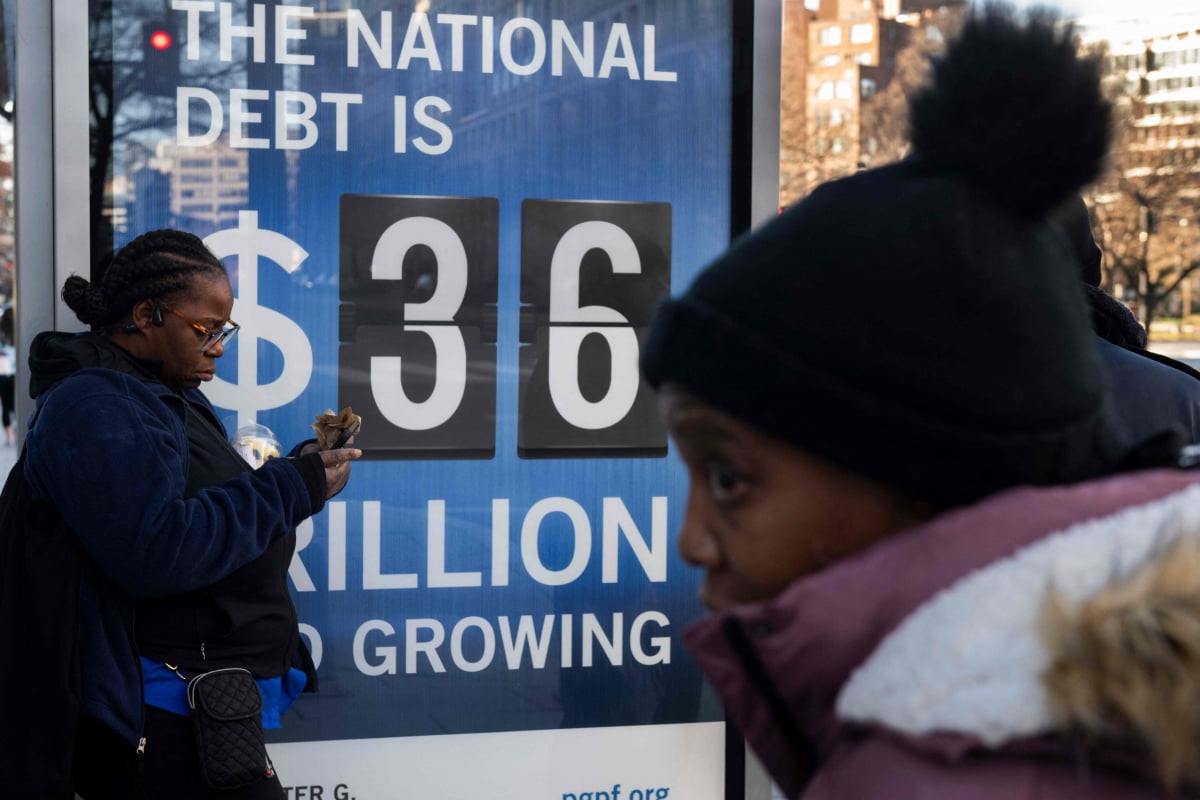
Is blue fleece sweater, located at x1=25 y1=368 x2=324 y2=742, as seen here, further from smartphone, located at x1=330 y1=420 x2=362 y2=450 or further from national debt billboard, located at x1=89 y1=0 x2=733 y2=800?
national debt billboard, located at x1=89 y1=0 x2=733 y2=800

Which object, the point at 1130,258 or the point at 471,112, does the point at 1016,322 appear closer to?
the point at 471,112

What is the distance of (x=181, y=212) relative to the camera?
3.16 meters

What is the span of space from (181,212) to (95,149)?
0.76ft

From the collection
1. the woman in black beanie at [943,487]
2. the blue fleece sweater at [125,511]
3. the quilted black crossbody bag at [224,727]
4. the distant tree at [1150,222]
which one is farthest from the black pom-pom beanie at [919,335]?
the distant tree at [1150,222]

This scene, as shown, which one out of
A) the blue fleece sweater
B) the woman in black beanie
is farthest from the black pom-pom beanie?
the blue fleece sweater

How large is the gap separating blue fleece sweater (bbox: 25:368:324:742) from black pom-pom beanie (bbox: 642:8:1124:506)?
162 centimetres

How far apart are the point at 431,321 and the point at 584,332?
0.38 metres

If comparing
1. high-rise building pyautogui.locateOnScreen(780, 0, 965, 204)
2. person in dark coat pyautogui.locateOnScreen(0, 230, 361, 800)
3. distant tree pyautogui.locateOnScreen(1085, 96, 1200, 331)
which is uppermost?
high-rise building pyautogui.locateOnScreen(780, 0, 965, 204)

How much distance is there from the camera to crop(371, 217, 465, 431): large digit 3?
327 cm

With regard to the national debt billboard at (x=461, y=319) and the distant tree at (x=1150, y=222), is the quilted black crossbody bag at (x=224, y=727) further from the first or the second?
the distant tree at (x=1150, y=222)

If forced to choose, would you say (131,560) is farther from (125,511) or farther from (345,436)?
(345,436)

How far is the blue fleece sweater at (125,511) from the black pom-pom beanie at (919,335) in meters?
1.62

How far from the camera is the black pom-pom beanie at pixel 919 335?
0.83 m

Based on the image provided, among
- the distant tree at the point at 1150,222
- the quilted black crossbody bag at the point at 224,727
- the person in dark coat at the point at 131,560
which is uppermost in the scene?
the distant tree at the point at 1150,222
